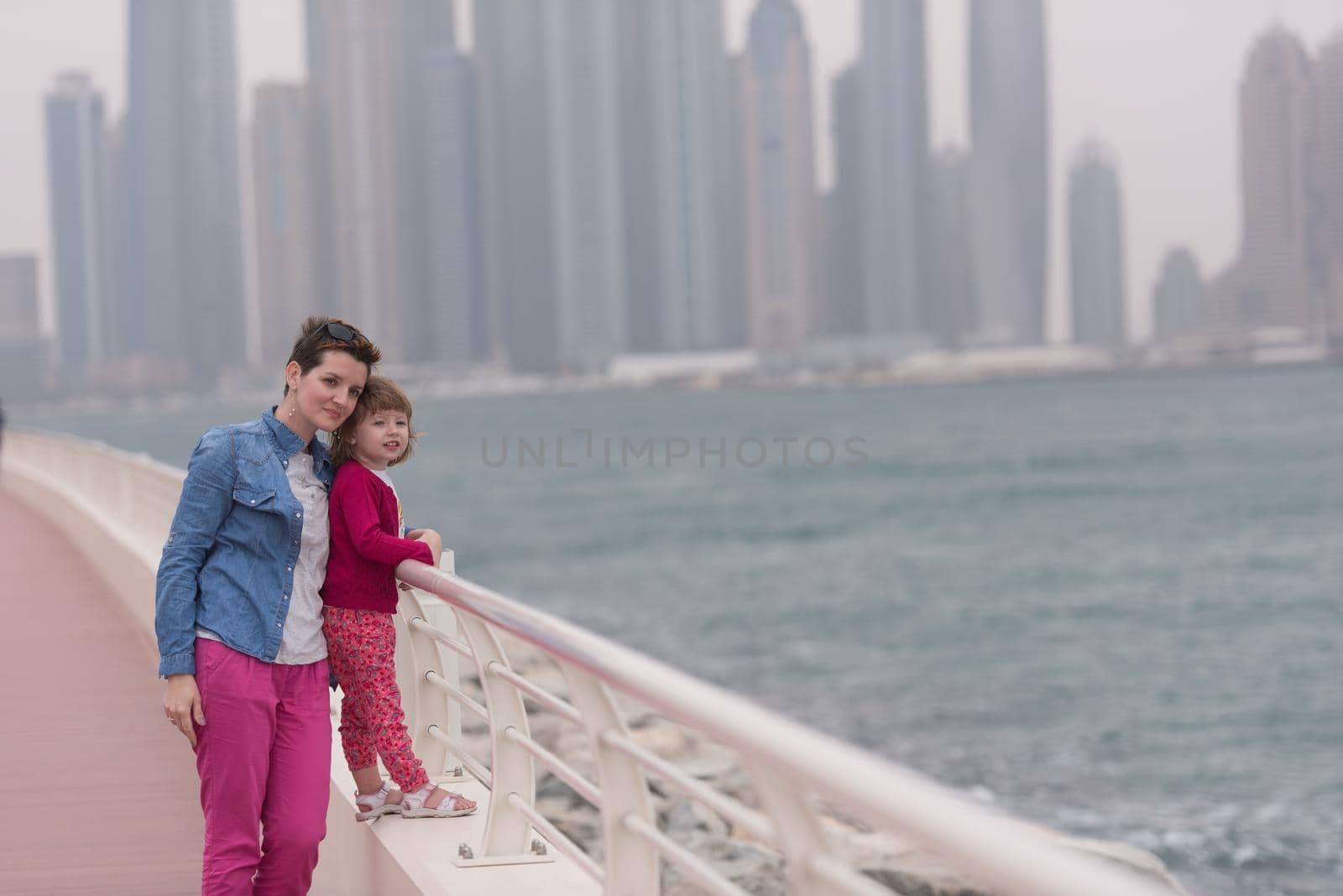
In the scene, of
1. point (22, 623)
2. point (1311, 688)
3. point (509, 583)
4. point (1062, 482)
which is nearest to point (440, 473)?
point (1062, 482)

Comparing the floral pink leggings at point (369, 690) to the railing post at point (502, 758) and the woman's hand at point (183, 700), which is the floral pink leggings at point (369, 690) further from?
the woman's hand at point (183, 700)

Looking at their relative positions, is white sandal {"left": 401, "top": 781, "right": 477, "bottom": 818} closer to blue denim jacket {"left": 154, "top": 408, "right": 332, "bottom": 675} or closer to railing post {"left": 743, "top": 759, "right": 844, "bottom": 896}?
blue denim jacket {"left": 154, "top": 408, "right": 332, "bottom": 675}

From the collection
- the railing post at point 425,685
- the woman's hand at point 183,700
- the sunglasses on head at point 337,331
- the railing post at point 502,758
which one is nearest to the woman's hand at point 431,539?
the railing post at point 502,758

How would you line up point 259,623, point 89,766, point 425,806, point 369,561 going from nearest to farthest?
point 259,623, point 369,561, point 425,806, point 89,766

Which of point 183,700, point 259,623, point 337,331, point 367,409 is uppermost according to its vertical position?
point 337,331

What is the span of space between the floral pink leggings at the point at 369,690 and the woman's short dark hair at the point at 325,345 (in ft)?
1.91

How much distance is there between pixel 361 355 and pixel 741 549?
143ft

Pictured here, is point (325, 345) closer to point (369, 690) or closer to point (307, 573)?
point (307, 573)

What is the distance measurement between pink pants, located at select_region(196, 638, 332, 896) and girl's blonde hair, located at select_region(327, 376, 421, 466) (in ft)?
1.56

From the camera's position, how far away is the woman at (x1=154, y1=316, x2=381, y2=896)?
10.2 ft

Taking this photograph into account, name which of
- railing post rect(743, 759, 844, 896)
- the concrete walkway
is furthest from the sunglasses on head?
the concrete walkway

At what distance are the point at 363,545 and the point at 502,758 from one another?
57 cm

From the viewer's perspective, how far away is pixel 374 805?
3.86 meters

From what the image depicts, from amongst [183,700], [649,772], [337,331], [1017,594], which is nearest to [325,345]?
[337,331]
